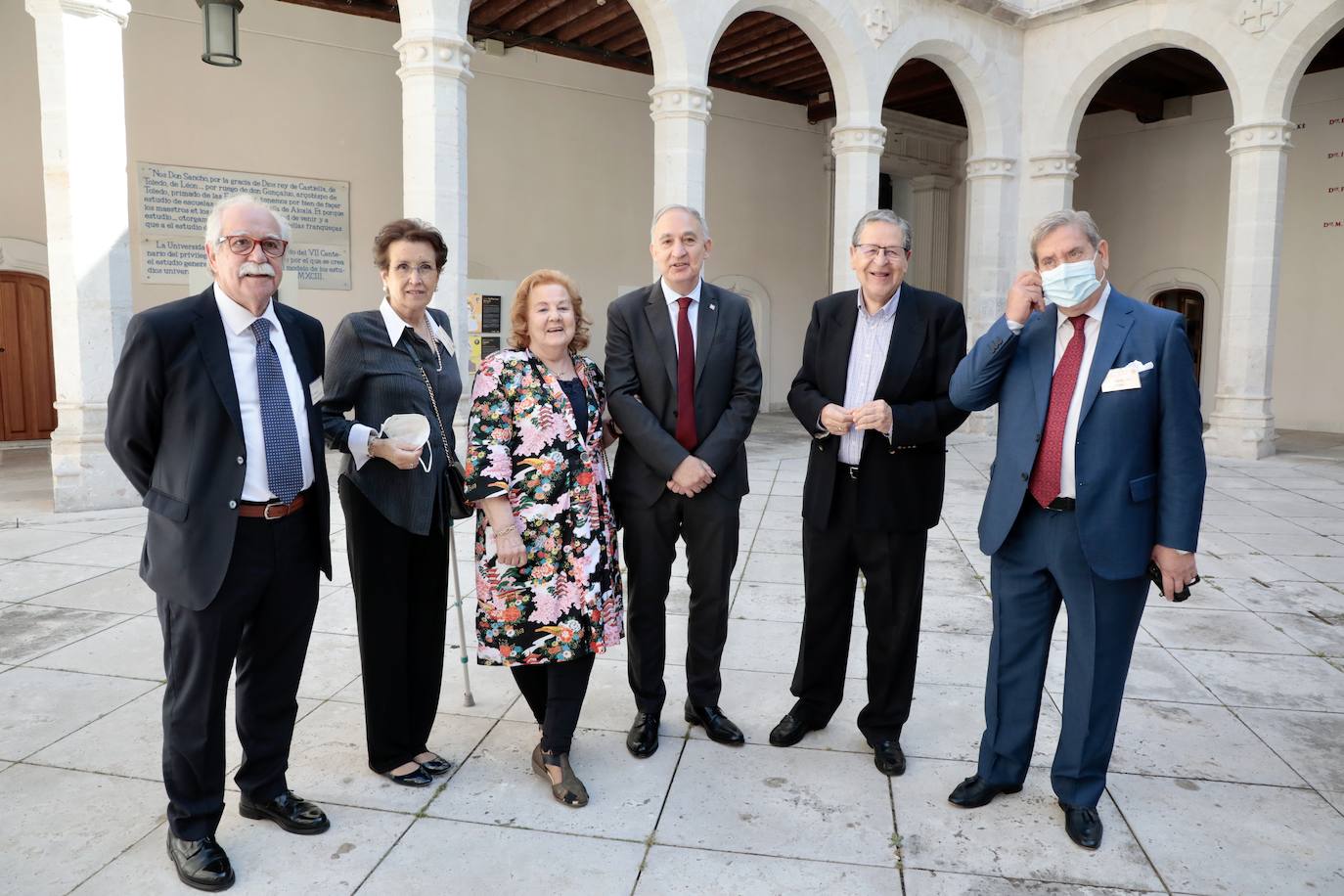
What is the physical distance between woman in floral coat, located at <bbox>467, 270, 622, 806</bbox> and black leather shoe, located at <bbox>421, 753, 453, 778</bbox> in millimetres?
356

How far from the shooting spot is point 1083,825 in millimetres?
2465

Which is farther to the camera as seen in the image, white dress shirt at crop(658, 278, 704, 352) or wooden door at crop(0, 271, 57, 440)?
wooden door at crop(0, 271, 57, 440)

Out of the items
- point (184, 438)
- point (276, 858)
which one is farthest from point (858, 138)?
point (276, 858)

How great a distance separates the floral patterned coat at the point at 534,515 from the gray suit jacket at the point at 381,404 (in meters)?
0.15

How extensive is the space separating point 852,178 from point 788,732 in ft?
28.4

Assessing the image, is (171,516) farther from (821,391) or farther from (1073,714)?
(1073,714)

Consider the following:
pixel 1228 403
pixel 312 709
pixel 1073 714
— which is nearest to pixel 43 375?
pixel 312 709

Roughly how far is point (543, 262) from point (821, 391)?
9.72 metres

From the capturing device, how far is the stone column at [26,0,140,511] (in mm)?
6227

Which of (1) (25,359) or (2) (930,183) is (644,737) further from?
(2) (930,183)

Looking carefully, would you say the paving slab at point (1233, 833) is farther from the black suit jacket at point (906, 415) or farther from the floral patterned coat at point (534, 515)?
the floral patterned coat at point (534, 515)

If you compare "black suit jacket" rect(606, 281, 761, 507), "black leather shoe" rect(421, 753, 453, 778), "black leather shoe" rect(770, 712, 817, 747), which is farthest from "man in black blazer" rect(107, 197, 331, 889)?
"black leather shoe" rect(770, 712, 817, 747)

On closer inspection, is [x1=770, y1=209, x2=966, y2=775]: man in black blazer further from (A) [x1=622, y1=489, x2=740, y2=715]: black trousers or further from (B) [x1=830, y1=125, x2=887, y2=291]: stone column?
(B) [x1=830, y1=125, x2=887, y2=291]: stone column

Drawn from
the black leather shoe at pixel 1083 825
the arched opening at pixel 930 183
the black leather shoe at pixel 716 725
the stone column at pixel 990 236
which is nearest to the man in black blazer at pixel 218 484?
the black leather shoe at pixel 716 725
